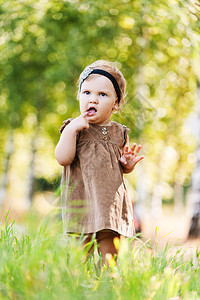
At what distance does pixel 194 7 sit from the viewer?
10.4ft

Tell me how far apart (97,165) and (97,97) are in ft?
1.47

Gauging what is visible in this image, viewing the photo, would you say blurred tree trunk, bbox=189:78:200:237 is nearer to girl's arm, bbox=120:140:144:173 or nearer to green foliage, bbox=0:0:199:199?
green foliage, bbox=0:0:199:199

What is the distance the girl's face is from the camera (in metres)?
2.62

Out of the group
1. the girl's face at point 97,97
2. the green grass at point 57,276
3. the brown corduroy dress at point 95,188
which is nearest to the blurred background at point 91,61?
the girl's face at point 97,97

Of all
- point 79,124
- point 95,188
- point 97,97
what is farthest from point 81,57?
point 95,188

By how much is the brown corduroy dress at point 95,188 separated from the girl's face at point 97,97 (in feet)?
0.26

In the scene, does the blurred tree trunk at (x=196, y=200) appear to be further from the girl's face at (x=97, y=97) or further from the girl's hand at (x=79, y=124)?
the girl's hand at (x=79, y=124)

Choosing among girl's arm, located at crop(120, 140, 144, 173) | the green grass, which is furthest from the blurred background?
the green grass

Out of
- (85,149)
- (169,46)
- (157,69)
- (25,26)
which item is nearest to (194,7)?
(85,149)

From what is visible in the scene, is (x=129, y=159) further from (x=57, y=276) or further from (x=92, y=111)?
(x=57, y=276)

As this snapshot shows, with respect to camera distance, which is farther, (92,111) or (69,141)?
(92,111)

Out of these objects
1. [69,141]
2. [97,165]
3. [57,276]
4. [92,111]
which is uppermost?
[92,111]

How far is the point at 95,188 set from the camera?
2506mm

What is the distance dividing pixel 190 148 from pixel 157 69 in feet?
19.6
